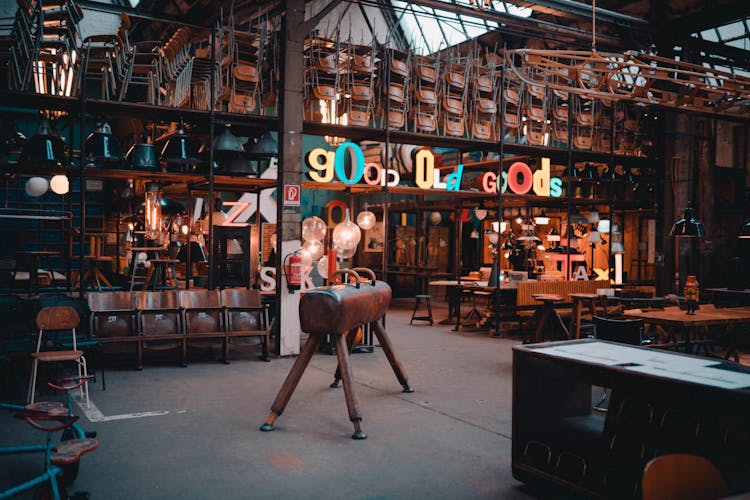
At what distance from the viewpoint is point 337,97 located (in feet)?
34.8

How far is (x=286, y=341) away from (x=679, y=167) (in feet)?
31.8

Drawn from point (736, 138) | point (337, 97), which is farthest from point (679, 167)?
point (337, 97)

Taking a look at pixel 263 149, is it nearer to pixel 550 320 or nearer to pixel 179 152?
pixel 179 152

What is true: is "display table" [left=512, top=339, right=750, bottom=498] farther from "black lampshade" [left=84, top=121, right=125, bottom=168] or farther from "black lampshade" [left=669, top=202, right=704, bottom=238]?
"black lampshade" [left=84, top=121, right=125, bottom=168]

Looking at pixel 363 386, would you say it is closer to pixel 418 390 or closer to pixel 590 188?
pixel 418 390

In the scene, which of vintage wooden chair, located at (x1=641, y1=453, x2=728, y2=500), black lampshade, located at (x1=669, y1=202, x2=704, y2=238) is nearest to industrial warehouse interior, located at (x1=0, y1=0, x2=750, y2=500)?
vintage wooden chair, located at (x1=641, y1=453, x2=728, y2=500)

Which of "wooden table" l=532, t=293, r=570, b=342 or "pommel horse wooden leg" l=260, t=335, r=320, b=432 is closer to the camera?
"pommel horse wooden leg" l=260, t=335, r=320, b=432

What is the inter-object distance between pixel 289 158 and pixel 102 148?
258 centimetres

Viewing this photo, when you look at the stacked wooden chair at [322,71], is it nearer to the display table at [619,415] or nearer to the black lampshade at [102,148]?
the black lampshade at [102,148]

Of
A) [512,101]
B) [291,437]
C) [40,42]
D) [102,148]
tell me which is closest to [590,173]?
[512,101]

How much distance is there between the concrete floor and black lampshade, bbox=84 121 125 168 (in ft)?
9.52

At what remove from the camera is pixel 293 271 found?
353 inches

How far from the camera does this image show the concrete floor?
4293 mm

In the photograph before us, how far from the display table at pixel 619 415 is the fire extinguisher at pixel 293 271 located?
4965 millimetres
